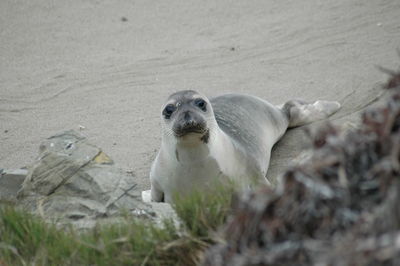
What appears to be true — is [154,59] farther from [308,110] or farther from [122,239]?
[122,239]

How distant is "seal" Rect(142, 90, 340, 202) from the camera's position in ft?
14.9

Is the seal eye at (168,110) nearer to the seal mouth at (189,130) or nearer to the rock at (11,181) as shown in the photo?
the seal mouth at (189,130)

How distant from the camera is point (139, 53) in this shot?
816 cm

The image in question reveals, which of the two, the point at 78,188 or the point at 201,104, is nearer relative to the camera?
the point at 78,188

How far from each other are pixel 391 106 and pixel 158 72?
220 inches

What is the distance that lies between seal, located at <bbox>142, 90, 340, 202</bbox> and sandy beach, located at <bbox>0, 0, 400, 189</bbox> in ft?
2.23

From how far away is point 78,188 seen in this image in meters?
4.00

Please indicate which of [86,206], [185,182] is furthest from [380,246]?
[185,182]

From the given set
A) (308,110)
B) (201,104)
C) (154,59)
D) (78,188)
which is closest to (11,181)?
(78,188)

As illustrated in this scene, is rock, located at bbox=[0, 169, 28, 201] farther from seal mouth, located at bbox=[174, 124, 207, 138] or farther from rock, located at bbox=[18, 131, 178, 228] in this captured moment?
seal mouth, located at bbox=[174, 124, 207, 138]

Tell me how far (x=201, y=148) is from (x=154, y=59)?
138 inches

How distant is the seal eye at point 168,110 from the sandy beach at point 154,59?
910 millimetres

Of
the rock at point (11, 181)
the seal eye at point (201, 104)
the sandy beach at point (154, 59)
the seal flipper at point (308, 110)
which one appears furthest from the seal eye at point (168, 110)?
the seal flipper at point (308, 110)

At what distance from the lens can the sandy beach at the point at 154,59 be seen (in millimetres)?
6402
